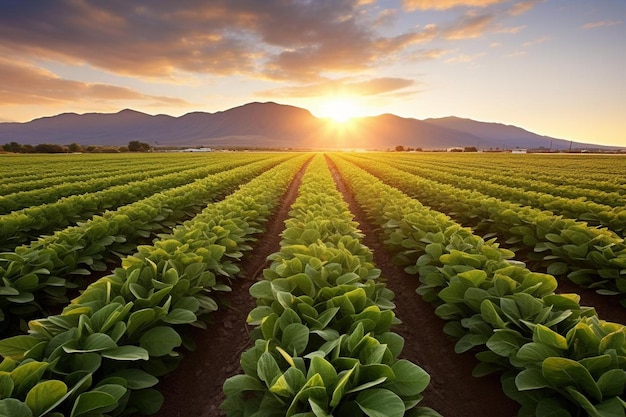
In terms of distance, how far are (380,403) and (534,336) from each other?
118cm

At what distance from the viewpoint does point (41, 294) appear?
446 centimetres

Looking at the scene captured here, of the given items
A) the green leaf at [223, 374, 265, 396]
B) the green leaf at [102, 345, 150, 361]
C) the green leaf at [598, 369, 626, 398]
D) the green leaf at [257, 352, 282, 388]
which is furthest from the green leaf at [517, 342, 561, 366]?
the green leaf at [102, 345, 150, 361]

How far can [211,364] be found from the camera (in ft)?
12.3

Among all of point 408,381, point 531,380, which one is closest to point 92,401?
point 408,381

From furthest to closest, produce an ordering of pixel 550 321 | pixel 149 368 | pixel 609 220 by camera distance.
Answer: pixel 609 220
pixel 149 368
pixel 550 321

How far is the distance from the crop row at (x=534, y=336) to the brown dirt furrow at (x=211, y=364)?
88.4 inches

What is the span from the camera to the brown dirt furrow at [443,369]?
10.2 ft

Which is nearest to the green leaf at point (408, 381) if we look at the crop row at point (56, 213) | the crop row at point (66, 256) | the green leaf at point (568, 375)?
the green leaf at point (568, 375)

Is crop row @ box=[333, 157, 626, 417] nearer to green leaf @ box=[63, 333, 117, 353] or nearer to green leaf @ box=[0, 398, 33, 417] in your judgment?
green leaf @ box=[63, 333, 117, 353]

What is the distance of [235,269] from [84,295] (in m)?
1.89

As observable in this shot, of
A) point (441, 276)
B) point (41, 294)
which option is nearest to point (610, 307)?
point (441, 276)

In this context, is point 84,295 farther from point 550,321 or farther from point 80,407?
point 550,321

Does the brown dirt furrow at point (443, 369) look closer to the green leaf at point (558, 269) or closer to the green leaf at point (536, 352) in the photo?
the green leaf at point (536, 352)

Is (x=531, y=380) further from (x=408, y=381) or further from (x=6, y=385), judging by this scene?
(x=6, y=385)
